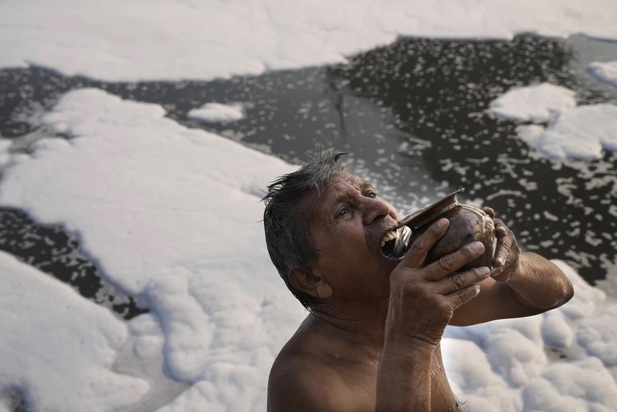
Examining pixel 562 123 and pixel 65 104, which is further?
pixel 65 104

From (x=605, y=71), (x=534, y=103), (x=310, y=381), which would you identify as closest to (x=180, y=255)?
(x=310, y=381)

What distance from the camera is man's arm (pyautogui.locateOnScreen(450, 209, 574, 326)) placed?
1.98 m

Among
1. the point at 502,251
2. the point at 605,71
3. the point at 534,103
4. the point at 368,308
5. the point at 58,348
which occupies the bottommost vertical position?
the point at 58,348

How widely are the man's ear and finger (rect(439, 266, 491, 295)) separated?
0.37 meters

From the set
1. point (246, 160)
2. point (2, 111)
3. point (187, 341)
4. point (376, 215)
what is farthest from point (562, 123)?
point (2, 111)

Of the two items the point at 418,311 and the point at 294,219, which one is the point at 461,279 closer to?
the point at 418,311

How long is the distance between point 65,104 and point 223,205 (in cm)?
202

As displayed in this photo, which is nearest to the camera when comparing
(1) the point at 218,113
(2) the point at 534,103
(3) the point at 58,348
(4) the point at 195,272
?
(3) the point at 58,348

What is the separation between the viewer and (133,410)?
2717 mm

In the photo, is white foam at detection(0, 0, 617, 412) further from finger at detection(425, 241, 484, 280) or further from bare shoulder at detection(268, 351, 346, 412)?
finger at detection(425, 241, 484, 280)

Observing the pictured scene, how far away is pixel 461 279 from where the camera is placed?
4.96ft

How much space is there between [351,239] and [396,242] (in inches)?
4.6

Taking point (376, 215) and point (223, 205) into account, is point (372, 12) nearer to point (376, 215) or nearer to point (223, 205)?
point (223, 205)

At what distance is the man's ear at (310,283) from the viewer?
5.84ft
